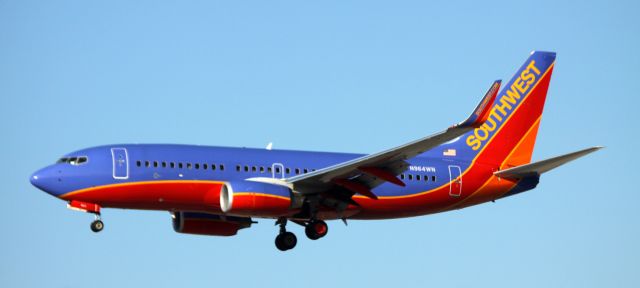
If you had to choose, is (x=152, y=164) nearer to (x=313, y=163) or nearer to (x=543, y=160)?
(x=313, y=163)

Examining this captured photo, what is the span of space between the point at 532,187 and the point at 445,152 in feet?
14.1

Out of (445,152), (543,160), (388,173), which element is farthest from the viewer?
(445,152)

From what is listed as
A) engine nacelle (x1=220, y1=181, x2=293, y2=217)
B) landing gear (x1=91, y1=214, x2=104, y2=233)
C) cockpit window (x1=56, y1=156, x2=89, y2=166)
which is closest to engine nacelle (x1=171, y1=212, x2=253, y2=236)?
engine nacelle (x1=220, y1=181, x2=293, y2=217)

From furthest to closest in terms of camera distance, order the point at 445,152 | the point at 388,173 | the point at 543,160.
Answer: the point at 445,152 → the point at 543,160 → the point at 388,173

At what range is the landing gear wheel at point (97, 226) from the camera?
52.6 m

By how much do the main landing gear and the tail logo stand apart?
873 cm

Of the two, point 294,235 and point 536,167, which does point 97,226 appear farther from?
point 536,167

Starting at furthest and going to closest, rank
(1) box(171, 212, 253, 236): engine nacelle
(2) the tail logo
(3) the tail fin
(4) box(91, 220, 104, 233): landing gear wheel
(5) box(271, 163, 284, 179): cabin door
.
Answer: (2) the tail logo, (3) the tail fin, (1) box(171, 212, 253, 236): engine nacelle, (5) box(271, 163, 284, 179): cabin door, (4) box(91, 220, 104, 233): landing gear wheel

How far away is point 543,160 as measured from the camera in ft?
183

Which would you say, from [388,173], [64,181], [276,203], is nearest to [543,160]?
[388,173]

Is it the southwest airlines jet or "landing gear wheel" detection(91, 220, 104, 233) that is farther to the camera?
"landing gear wheel" detection(91, 220, 104, 233)

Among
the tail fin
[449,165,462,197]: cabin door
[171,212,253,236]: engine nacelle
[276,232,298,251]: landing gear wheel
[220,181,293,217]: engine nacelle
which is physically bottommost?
[276,232,298,251]: landing gear wheel

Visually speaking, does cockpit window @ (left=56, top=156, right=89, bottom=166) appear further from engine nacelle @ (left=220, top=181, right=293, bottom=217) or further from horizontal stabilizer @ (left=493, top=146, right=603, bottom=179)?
horizontal stabilizer @ (left=493, top=146, right=603, bottom=179)

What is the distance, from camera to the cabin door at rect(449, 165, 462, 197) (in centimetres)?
5766
